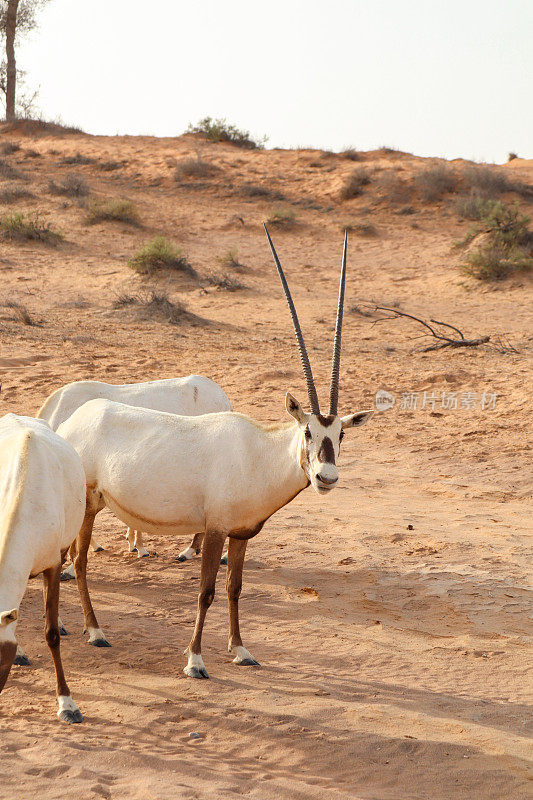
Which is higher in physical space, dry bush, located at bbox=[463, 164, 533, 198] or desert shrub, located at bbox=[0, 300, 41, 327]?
dry bush, located at bbox=[463, 164, 533, 198]

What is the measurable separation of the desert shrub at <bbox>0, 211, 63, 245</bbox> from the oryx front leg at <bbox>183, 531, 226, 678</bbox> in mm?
16385

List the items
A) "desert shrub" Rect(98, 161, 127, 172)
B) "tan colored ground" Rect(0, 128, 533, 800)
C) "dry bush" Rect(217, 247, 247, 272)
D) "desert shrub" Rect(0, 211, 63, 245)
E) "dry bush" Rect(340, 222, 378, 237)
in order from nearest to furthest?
"tan colored ground" Rect(0, 128, 533, 800), "dry bush" Rect(217, 247, 247, 272), "desert shrub" Rect(0, 211, 63, 245), "dry bush" Rect(340, 222, 378, 237), "desert shrub" Rect(98, 161, 127, 172)

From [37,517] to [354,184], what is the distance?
23.5m

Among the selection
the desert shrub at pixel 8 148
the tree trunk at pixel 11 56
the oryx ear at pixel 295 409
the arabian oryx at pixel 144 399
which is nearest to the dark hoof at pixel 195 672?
the oryx ear at pixel 295 409

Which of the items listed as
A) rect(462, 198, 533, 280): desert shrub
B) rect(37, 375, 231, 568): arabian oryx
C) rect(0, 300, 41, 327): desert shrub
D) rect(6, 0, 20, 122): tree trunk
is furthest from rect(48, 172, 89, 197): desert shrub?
rect(37, 375, 231, 568): arabian oryx

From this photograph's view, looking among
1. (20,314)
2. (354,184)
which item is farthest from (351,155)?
(20,314)

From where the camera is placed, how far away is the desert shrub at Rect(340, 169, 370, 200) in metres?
25.9

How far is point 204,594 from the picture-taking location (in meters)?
4.96

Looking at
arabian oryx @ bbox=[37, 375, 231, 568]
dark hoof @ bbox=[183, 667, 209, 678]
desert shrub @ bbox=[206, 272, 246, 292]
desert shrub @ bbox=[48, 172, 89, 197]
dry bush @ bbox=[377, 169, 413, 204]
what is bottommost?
dark hoof @ bbox=[183, 667, 209, 678]

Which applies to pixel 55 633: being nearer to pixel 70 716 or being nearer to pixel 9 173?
pixel 70 716

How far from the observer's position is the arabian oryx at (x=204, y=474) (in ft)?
16.0

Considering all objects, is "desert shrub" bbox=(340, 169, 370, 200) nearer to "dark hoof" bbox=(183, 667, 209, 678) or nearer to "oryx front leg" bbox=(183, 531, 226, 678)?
"oryx front leg" bbox=(183, 531, 226, 678)

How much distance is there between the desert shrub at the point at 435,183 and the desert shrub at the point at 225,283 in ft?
33.4

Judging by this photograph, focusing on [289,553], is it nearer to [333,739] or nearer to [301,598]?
[301,598]
